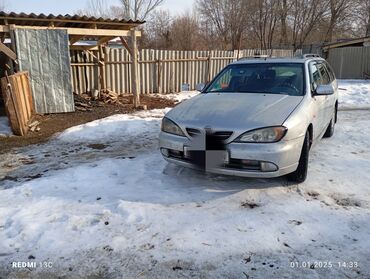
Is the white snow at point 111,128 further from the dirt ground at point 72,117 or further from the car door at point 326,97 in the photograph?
the car door at point 326,97

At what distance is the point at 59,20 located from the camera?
934cm

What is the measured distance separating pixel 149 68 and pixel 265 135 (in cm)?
1136

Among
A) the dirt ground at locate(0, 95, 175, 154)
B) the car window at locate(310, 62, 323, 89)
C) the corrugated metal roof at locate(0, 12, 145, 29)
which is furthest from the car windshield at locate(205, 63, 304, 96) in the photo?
the corrugated metal roof at locate(0, 12, 145, 29)

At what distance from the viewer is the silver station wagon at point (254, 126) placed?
3.93m

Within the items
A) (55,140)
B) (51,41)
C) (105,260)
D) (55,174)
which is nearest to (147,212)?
(105,260)

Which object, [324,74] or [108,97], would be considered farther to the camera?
[108,97]

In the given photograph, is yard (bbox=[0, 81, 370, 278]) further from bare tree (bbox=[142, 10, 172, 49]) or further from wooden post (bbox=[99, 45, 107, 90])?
bare tree (bbox=[142, 10, 172, 49])

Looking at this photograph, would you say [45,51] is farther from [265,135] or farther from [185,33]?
[185,33]

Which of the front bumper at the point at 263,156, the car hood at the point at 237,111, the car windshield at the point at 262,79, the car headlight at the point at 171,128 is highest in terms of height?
the car windshield at the point at 262,79

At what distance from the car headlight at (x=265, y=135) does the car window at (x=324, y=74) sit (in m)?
2.63


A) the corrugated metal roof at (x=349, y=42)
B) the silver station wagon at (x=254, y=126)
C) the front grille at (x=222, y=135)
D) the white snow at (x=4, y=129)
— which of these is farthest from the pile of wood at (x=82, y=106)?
the corrugated metal roof at (x=349, y=42)

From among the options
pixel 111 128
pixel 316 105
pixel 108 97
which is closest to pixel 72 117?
pixel 111 128

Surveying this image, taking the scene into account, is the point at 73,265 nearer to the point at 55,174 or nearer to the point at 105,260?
the point at 105,260

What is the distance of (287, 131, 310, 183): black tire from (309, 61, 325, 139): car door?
501 millimetres
